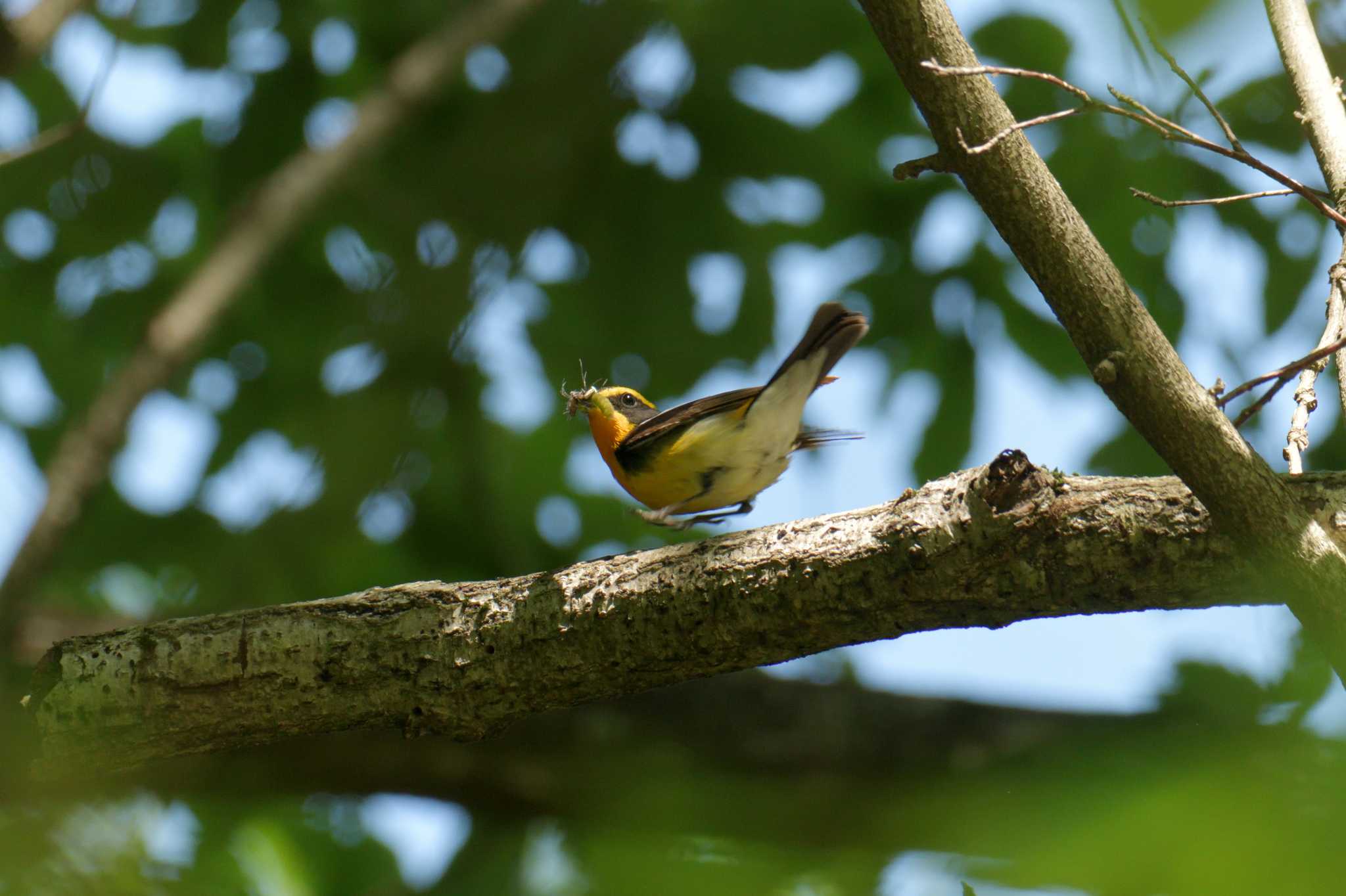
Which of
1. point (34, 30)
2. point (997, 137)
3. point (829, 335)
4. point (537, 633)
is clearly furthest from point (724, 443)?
point (34, 30)

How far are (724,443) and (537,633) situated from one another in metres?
1.78

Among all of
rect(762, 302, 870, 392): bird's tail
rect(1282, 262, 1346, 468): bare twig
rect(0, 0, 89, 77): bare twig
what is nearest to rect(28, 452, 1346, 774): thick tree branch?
rect(1282, 262, 1346, 468): bare twig

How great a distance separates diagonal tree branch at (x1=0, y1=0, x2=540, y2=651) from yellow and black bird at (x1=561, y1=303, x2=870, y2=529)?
1.75 metres

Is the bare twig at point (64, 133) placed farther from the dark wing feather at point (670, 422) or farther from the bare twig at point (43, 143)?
the dark wing feather at point (670, 422)

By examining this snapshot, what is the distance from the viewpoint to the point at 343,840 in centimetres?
478

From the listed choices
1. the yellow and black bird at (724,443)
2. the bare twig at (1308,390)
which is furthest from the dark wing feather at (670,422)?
the bare twig at (1308,390)

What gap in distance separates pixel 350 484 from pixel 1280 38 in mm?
3299

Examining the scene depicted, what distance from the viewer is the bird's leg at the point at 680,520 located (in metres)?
4.32

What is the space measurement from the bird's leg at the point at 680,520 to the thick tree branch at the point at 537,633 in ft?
4.19

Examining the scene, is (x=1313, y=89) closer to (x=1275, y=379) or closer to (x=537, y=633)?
(x=1275, y=379)

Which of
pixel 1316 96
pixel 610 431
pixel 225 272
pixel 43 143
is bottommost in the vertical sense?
pixel 610 431

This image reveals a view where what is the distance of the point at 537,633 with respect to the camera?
291 centimetres

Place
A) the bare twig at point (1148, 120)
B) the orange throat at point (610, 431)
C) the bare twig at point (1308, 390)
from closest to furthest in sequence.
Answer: the bare twig at point (1148, 120)
the bare twig at point (1308, 390)
the orange throat at point (610, 431)

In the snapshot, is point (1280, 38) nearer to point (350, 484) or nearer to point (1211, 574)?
point (1211, 574)
